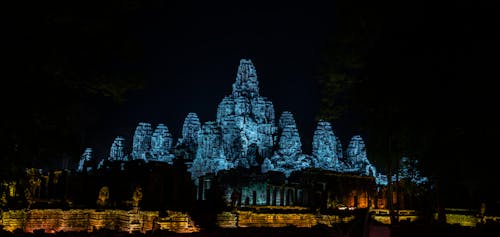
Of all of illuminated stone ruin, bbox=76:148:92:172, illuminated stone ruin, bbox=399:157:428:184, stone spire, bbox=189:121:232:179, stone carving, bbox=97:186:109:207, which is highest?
stone spire, bbox=189:121:232:179

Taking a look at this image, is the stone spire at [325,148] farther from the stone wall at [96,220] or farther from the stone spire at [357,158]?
the stone wall at [96,220]

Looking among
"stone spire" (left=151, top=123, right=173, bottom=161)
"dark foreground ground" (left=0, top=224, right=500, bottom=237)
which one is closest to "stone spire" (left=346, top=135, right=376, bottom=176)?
"stone spire" (left=151, top=123, right=173, bottom=161)

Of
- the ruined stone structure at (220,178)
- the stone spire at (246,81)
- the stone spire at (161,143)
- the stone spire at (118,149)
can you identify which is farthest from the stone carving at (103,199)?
the stone spire at (118,149)

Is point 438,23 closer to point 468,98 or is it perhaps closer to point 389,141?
point 468,98

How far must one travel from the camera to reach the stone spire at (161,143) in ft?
291

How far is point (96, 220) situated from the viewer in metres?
19.4

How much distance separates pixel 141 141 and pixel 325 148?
114 ft

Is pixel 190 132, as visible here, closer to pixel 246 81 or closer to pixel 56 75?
pixel 246 81

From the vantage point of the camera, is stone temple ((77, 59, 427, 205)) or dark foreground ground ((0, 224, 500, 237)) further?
stone temple ((77, 59, 427, 205))

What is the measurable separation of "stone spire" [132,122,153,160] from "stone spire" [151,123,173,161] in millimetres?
1812

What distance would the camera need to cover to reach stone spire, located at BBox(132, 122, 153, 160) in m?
91.2

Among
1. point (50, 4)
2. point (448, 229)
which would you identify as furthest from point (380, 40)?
point (50, 4)

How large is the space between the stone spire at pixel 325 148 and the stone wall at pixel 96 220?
2591 inches

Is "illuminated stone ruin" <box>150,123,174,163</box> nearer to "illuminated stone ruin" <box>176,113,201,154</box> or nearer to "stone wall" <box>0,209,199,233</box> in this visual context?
"illuminated stone ruin" <box>176,113,201,154</box>
